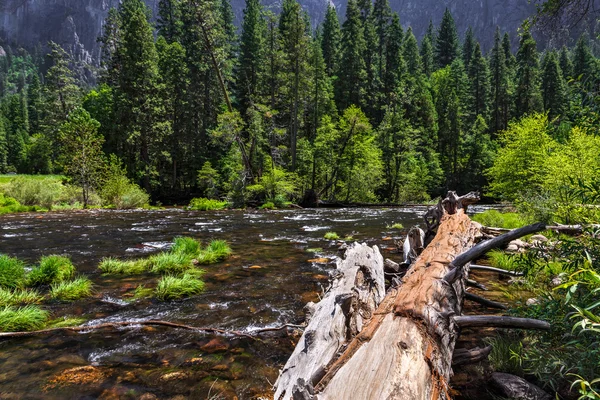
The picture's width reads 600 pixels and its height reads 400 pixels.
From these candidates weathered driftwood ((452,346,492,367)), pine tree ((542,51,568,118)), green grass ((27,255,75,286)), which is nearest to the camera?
weathered driftwood ((452,346,492,367))

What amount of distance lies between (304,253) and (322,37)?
55267mm

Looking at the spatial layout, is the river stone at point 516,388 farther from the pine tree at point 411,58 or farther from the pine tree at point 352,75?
the pine tree at point 411,58

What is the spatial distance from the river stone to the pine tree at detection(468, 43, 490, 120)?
58492 mm

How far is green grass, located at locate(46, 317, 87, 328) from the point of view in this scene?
14.3 ft

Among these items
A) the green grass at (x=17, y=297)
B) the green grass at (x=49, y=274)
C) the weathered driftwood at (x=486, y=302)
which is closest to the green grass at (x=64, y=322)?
the green grass at (x=17, y=297)

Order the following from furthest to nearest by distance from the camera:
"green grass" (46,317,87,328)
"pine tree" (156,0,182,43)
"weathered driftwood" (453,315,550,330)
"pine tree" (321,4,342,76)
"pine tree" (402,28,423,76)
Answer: "pine tree" (402,28,423,76), "pine tree" (321,4,342,76), "pine tree" (156,0,182,43), "green grass" (46,317,87,328), "weathered driftwood" (453,315,550,330)

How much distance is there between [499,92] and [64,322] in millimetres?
62121

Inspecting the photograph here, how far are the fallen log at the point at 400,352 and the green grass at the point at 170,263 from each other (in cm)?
466

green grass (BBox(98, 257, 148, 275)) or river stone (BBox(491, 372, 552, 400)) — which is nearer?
river stone (BBox(491, 372, 552, 400))

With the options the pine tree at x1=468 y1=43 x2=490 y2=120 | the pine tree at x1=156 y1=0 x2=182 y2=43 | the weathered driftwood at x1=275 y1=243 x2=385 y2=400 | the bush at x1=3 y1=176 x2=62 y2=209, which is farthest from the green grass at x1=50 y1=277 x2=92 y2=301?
the pine tree at x1=468 y1=43 x2=490 y2=120

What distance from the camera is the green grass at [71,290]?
534 centimetres

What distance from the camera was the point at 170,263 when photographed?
683cm

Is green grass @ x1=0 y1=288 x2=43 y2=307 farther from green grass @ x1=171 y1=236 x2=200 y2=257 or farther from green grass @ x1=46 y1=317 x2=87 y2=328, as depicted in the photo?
green grass @ x1=171 y1=236 x2=200 y2=257

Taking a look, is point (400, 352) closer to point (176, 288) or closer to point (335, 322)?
point (335, 322)
